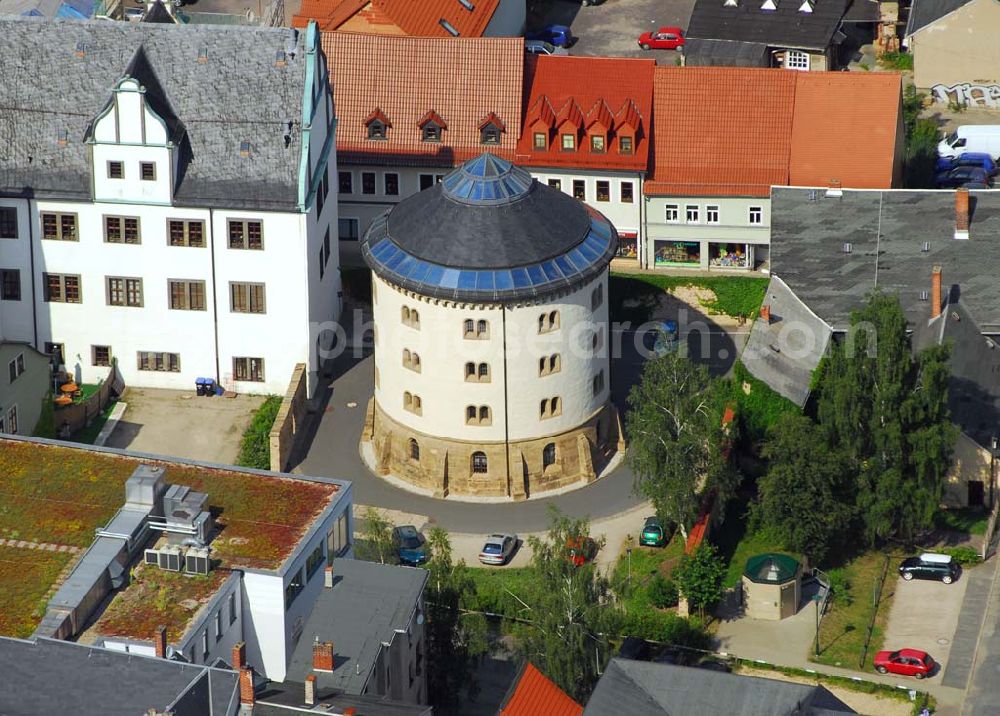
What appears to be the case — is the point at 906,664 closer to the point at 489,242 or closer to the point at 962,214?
the point at 489,242

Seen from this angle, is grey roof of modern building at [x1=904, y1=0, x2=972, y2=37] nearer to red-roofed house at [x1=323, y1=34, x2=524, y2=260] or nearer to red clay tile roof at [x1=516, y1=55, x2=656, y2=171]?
red clay tile roof at [x1=516, y1=55, x2=656, y2=171]

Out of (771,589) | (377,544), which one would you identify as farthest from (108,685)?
(771,589)

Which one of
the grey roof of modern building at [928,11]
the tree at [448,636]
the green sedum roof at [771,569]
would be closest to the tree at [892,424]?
the green sedum roof at [771,569]

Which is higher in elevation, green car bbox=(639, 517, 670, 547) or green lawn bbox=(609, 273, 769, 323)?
green lawn bbox=(609, 273, 769, 323)

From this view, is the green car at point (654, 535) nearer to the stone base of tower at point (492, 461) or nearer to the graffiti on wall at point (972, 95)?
the stone base of tower at point (492, 461)

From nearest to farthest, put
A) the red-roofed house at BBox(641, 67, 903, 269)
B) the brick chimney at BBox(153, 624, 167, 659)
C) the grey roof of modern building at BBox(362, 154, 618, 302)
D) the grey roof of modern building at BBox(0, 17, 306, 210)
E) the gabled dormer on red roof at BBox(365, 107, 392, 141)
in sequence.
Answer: the brick chimney at BBox(153, 624, 167, 659), the grey roof of modern building at BBox(362, 154, 618, 302), the grey roof of modern building at BBox(0, 17, 306, 210), the red-roofed house at BBox(641, 67, 903, 269), the gabled dormer on red roof at BBox(365, 107, 392, 141)

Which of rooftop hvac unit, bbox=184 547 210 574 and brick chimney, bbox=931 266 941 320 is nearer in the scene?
rooftop hvac unit, bbox=184 547 210 574

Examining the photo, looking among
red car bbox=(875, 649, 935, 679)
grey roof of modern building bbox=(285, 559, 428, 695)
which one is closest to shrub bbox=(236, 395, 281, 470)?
grey roof of modern building bbox=(285, 559, 428, 695)
